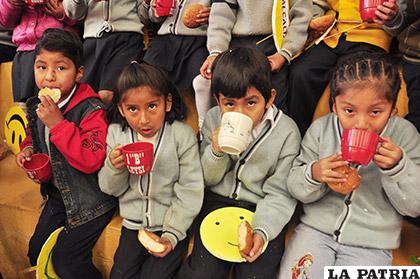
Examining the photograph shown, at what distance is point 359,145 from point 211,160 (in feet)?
1.85

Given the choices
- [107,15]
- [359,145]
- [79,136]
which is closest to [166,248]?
[79,136]

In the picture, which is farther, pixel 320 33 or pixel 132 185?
pixel 320 33

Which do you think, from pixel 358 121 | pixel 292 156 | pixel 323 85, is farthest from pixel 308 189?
pixel 323 85

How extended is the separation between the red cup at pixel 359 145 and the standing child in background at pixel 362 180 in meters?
0.11

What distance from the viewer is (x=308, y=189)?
1369mm

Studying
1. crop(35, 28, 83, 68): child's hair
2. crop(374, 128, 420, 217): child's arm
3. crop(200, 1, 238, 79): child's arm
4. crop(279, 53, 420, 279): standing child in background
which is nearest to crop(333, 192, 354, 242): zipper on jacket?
crop(279, 53, 420, 279): standing child in background

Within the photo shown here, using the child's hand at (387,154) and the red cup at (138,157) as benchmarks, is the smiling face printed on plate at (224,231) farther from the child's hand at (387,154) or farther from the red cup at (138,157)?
the child's hand at (387,154)

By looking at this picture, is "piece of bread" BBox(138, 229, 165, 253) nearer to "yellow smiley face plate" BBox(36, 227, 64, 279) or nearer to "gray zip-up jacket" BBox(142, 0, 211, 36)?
"yellow smiley face plate" BBox(36, 227, 64, 279)

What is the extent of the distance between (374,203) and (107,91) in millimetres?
1359

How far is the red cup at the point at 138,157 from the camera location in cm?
127

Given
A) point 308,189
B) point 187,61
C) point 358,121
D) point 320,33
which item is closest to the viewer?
point 358,121

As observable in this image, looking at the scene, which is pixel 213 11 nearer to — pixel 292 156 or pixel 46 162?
pixel 292 156

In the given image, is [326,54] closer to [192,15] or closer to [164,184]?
[192,15]

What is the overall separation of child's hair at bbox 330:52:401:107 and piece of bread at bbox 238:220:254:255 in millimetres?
521
